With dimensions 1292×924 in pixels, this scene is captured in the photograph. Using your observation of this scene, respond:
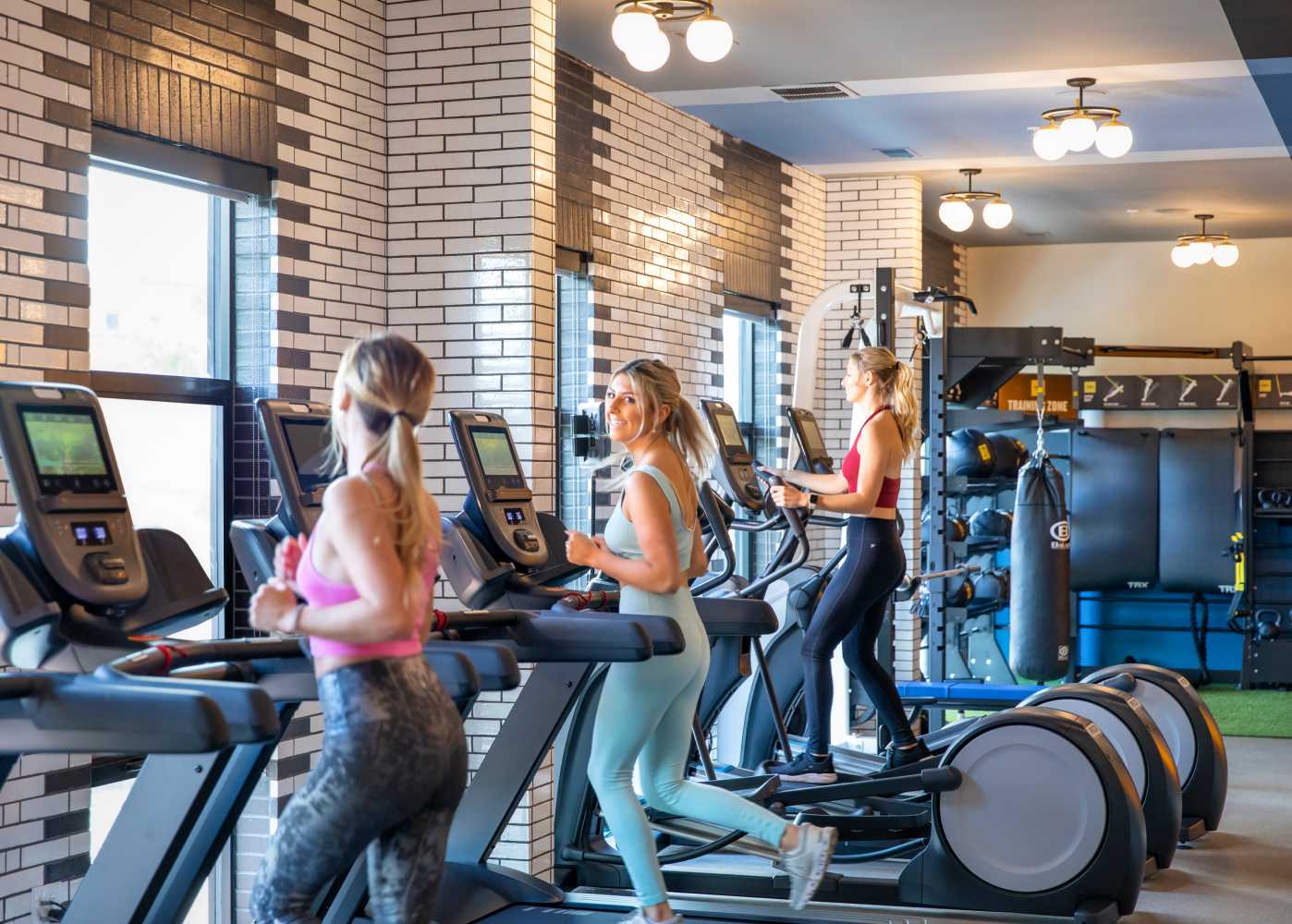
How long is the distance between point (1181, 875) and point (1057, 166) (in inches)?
196

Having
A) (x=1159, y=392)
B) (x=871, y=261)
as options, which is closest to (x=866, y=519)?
(x=871, y=261)

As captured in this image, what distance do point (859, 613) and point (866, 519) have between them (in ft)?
1.03

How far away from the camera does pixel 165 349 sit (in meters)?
4.52

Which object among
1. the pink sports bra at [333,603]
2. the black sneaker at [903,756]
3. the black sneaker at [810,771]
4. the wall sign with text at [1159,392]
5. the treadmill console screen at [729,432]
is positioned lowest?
the black sneaker at [810,771]

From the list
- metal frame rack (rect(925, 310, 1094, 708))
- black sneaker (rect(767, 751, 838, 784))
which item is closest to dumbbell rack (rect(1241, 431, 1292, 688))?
metal frame rack (rect(925, 310, 1094, 708))

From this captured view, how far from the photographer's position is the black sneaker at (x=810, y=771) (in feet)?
17.6

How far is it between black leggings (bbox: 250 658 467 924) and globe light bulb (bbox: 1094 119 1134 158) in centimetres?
535

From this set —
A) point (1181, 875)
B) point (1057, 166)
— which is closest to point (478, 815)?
point (1181, 875)

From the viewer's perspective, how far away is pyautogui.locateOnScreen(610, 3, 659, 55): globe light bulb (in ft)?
17.4

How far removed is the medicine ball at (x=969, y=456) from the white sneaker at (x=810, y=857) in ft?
19.2

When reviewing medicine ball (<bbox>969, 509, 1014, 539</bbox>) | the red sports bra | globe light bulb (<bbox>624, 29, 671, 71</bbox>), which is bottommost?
medicine ball (<bbox>969, 509, 1014, 539</bbox>)

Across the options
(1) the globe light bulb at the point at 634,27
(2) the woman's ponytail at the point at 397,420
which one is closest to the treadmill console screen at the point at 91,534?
(2) the woman's ponytail at the point at 397,420

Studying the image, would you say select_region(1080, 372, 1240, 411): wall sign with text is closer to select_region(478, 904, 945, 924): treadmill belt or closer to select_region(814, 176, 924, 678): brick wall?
select_region(814, 176, 924, 678): brick wall

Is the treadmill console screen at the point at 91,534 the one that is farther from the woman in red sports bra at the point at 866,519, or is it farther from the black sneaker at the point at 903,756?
the black sneaker at the point at 903,756
